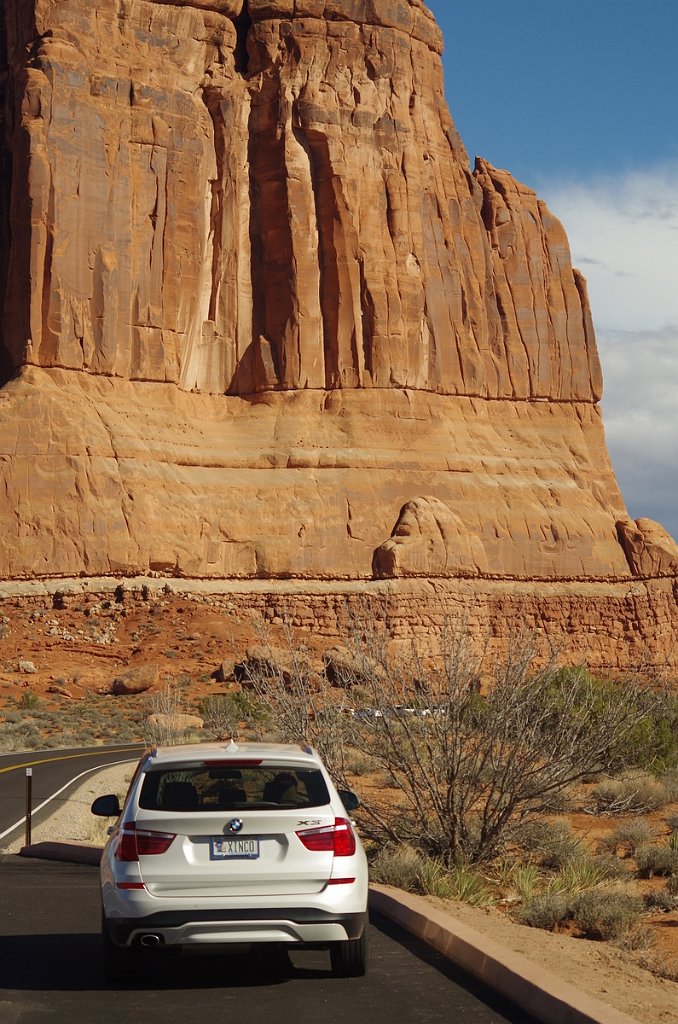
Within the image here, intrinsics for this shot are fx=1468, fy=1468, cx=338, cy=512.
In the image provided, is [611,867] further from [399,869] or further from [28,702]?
[28,702]

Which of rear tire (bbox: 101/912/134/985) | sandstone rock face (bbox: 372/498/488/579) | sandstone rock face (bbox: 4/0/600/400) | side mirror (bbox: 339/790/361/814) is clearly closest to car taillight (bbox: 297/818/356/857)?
side mirror (bbox: 339/790/361/814)

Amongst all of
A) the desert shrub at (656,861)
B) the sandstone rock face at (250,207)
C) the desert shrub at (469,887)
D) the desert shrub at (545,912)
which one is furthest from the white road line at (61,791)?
the sandstone rock face at (250,207)

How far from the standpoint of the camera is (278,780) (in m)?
9.85

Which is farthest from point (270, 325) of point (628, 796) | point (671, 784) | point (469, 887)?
point (469, 887)

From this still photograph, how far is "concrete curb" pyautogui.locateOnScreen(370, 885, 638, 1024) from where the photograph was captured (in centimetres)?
768

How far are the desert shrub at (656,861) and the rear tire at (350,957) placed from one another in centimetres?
568

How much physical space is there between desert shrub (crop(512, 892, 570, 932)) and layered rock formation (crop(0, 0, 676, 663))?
4405cm

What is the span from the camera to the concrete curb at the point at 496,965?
25.2 feet

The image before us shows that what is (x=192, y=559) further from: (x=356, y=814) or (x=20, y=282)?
(x=356, y=814)

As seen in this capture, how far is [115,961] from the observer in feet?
29.9

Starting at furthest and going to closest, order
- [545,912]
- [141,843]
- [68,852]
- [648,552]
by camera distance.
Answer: [648,552] → [68,852] → [545,912] → [141,843]

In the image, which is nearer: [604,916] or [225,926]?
[225,926]

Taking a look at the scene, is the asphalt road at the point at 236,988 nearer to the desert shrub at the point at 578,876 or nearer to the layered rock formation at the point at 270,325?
the desert shrub at the point at 578,876

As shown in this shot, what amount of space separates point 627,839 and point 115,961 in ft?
27.9
